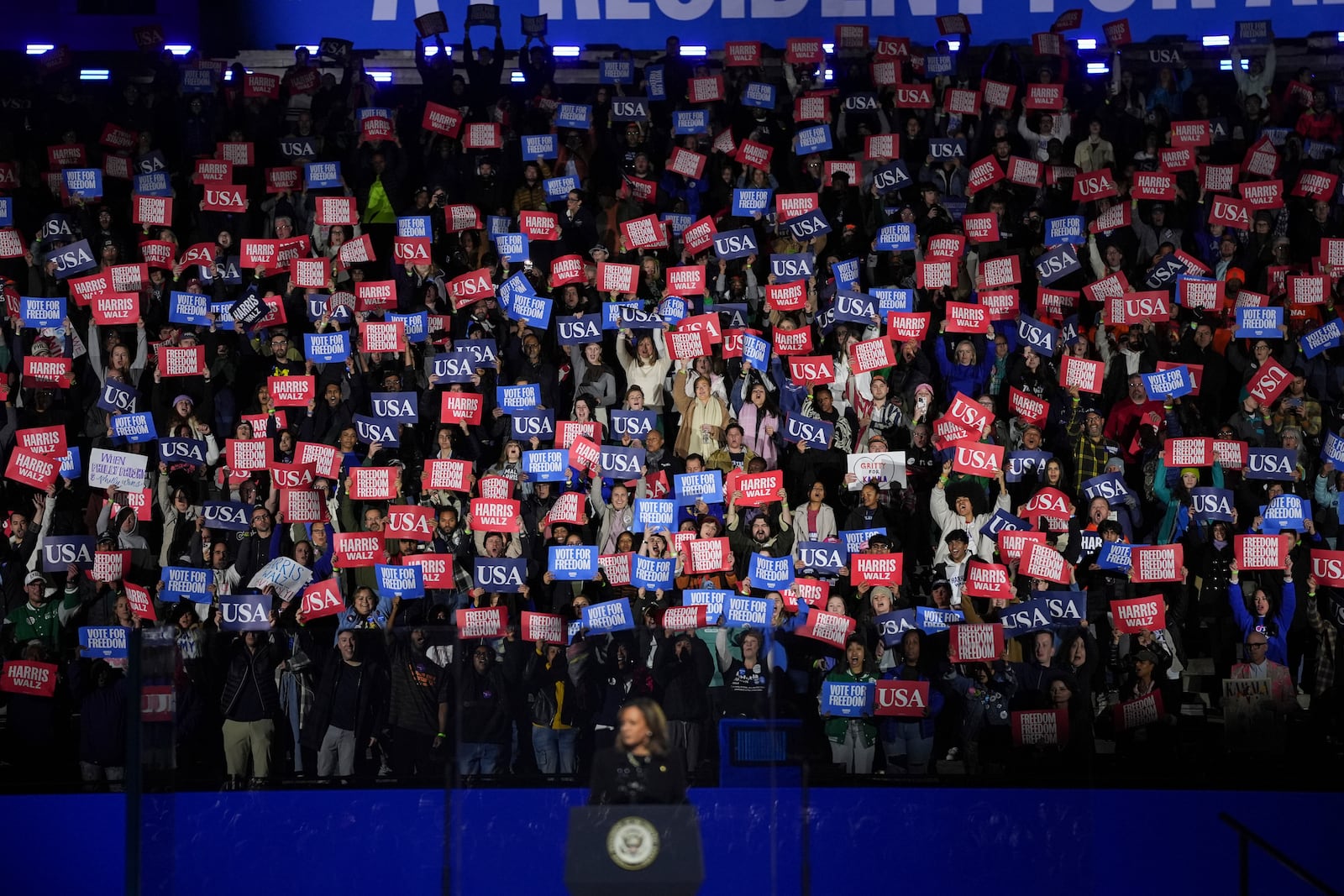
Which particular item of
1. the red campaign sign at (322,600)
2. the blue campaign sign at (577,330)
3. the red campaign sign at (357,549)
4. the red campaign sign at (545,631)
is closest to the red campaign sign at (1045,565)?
the blue campaign sign at (577,330)

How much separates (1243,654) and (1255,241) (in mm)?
4841

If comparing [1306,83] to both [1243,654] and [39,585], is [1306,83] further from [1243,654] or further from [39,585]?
[39,585]

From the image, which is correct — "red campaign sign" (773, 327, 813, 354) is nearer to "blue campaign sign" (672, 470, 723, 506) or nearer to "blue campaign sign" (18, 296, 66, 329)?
"blue campaign sign" (672, 470, 723, 506)

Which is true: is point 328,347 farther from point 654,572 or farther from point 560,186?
point 654,572

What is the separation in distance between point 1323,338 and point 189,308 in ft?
29.8

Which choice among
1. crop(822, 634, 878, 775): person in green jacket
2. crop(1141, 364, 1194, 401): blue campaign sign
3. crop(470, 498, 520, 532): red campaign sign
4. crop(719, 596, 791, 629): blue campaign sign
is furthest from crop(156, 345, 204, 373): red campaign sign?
crop(822, 634, 878, 775): person in green jacket

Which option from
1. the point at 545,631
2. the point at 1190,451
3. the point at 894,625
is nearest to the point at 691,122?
the point at 1190,451

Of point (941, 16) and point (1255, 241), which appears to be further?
point (941, 16)

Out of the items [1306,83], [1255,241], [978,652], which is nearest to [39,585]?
[978,652]

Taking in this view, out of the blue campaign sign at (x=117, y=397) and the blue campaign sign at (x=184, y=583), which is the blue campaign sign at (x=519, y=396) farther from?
the blue campaign sign at (x=117, y=397)

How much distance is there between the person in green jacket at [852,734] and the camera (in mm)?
6935

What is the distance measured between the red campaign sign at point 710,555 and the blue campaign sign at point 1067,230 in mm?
4469

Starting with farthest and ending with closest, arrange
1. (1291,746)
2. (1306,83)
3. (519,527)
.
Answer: (1306,83)
(519,527)
(1291,746)

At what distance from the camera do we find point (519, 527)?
1234 cm
